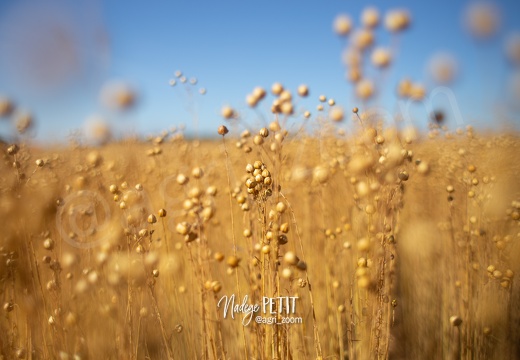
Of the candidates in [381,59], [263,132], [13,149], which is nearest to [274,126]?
[263,132]

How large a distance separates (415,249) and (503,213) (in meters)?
0.66

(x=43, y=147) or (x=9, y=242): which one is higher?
(x=43, y=147)

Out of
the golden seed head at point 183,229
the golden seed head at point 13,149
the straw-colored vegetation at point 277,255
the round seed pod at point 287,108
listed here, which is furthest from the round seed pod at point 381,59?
the golden seed head at point 13,149

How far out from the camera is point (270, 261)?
95 centimetres

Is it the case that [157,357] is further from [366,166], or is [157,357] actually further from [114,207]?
[366,166]

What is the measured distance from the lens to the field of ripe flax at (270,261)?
95cm

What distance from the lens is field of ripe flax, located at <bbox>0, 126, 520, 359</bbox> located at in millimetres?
955

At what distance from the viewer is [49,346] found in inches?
43.7

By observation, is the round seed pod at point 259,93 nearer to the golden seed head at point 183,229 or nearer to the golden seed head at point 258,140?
the golden seed head at point 258,140

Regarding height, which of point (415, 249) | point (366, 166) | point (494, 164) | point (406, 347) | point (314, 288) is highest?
point (494, 164)

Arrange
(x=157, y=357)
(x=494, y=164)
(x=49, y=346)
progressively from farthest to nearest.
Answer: (x=494, y=164) < (x=157, y=357) < (x=49, y=346)

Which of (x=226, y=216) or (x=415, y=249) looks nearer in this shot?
(x=415, y=249)

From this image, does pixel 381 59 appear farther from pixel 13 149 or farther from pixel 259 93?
pixel 13 149

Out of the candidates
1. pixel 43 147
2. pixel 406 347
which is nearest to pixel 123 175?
pixel 43 147
